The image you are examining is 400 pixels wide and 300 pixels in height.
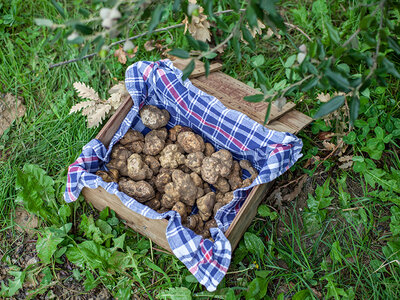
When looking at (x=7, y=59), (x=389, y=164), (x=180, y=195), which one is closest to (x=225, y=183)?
(x=180, y=195)

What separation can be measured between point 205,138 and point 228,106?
0.35 meters

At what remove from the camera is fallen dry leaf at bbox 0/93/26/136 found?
333 centimetres

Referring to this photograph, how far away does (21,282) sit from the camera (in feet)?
8.61

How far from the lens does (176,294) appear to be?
8.16 feet

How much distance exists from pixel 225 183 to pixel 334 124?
104 centimetres

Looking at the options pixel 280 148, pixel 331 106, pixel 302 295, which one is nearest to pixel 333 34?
pixel 331 106

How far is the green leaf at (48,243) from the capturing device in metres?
2.62

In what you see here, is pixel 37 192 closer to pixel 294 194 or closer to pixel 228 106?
pixel 228 106

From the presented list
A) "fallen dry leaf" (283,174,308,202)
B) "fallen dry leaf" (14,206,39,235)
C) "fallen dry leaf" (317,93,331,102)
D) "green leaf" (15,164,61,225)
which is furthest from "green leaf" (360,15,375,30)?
"fallen dry leaf" (14,206,39,235)

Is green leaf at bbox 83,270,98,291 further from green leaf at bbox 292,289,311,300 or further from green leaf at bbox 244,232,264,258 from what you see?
green leaf at bbox 292,289,311,300

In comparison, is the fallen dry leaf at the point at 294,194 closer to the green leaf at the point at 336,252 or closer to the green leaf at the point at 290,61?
the green leaf at the point at 336,252

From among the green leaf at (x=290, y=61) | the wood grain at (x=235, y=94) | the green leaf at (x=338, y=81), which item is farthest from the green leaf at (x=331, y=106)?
the green leaf at (x=290, y=61)

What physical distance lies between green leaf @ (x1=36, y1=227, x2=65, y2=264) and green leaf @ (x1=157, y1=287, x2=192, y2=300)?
0.83 m

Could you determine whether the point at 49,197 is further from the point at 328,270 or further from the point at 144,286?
the point at 328,270
